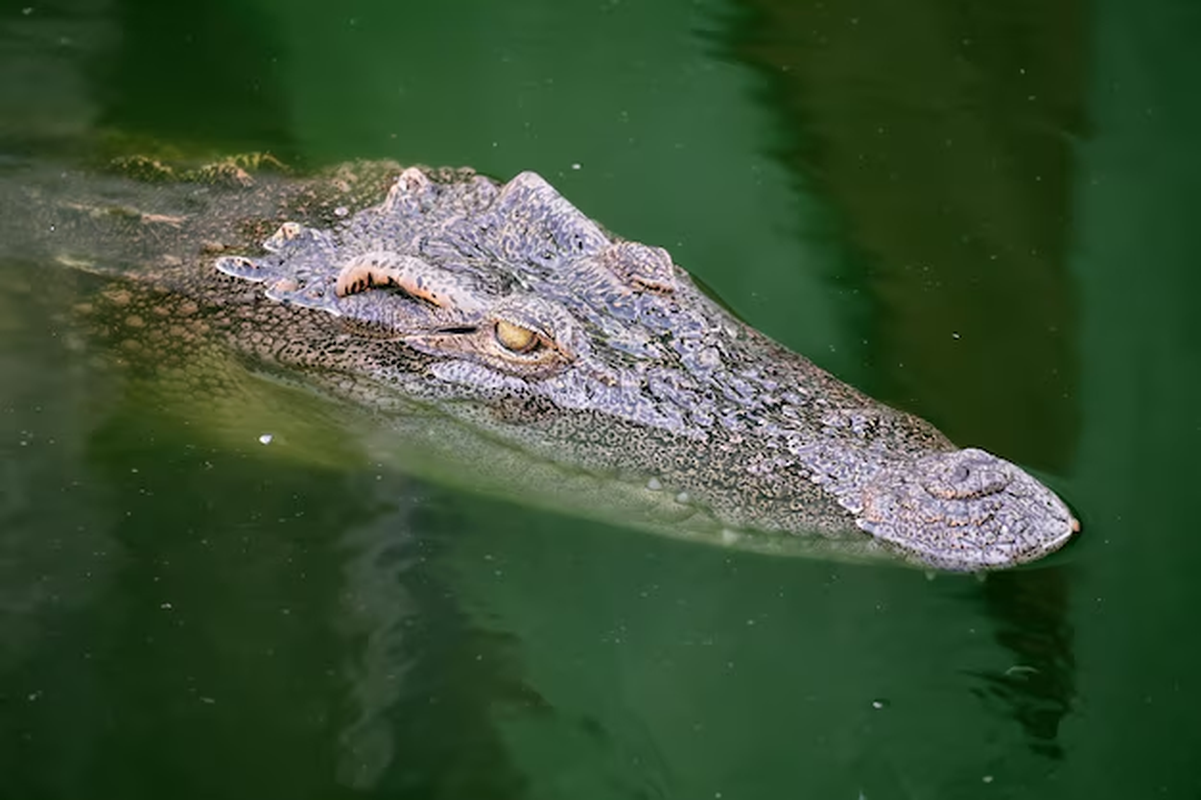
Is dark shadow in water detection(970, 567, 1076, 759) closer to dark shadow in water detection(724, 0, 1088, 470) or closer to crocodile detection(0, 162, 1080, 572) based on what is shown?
crocodile detection(0, 162, 1080, 572)

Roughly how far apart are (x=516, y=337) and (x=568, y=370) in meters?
0.20

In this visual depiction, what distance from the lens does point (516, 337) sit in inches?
163

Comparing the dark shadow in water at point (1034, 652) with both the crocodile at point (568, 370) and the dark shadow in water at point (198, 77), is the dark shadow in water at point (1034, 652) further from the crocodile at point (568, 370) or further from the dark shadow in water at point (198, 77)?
the dark shadow in water at point (198, 77)

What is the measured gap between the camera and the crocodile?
387 centimetres

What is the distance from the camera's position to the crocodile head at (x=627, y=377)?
384 centimetres

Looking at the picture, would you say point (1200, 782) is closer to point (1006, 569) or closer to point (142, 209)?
point (1006, 569)

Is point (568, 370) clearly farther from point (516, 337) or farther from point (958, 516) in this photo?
point (958, 516)

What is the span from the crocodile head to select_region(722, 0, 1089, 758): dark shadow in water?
31cm

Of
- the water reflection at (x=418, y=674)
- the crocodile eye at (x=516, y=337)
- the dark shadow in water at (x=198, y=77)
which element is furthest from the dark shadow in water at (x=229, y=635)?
the dark shadow in water at (x=198, y=77)

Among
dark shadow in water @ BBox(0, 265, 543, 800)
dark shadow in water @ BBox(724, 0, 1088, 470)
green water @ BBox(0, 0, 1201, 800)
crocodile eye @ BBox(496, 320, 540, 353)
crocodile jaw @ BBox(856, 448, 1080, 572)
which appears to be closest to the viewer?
dark shadow in water @ BBox(0, 265, 543, 800)

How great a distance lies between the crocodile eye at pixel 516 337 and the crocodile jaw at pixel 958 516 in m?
1.13

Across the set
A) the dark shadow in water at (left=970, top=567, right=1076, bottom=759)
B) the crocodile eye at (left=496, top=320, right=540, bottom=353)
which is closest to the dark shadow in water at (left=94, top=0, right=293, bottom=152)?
the crocodile eye at (left=496, top=320, right=540, bottom=353)

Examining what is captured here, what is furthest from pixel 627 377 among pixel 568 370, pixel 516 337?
pixel 516 337

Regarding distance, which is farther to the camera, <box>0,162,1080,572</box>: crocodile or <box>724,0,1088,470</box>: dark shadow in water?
<box>724,0,1088,470</box>: dark shadow in water
